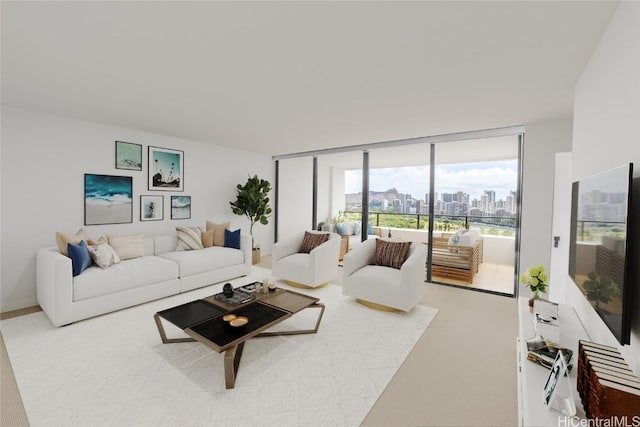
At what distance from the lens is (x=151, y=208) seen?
15.6 feet

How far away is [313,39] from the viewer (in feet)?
6.53

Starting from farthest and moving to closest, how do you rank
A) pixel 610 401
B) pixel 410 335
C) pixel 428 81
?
1. pixel 410 335
2. pixel 428 81
3. pixel 610 401

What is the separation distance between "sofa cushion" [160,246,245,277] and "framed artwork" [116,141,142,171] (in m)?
1.51

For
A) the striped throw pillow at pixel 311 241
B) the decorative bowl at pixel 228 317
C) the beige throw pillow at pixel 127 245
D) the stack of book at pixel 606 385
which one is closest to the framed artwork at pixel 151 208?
the beige throw pillow at pixel 127 245

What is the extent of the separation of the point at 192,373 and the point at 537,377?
231cm

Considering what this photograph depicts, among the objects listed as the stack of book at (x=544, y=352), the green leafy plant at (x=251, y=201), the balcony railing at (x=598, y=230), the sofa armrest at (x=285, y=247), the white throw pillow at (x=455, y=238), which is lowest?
the stack of book at (x=544, y=352)

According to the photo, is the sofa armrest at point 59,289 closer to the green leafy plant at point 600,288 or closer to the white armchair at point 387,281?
the white armchair at point 387,281

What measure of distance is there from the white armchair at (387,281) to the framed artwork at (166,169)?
342cm

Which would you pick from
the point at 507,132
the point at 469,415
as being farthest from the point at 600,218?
the point at 507,132

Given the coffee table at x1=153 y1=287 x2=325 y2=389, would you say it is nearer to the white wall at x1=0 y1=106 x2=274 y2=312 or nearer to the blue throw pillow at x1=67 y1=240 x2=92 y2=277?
the blue throw pillow at x1=67 y1=240 x2=92 y2=277

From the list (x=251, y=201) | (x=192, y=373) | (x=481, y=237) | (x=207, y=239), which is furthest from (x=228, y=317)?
(x=481, y=237)

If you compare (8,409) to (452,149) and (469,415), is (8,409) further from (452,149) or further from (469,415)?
(452,149)

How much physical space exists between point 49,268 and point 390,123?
14.6ft

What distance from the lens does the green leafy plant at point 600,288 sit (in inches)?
53.4
